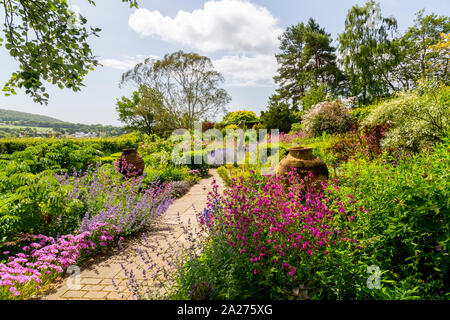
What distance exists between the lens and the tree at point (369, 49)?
19.3 meters

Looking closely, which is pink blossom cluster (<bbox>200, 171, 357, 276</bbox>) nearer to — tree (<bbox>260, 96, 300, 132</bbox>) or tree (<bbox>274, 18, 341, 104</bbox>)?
tree (<bbox>260, 96, 300, 132</bbox>)

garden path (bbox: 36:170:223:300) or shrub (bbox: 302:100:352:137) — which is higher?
shrub (bbox: 302:100:352:137)

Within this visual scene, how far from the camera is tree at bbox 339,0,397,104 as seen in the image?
19.3m

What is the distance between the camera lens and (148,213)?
4.05m

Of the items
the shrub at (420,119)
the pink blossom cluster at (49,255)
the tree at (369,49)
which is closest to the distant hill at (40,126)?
the pink blossom cluster at (49,255)

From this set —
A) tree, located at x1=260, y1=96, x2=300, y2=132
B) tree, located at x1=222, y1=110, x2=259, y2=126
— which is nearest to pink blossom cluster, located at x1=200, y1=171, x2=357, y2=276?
tree, located at x1=260, y1=96, x2=300, y2=132

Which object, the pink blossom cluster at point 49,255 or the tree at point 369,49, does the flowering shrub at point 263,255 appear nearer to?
the pink blossom cluster at point 49,255

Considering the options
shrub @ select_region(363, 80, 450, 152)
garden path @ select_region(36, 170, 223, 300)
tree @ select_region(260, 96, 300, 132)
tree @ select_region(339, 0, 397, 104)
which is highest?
tree @ select_region(339, 0, 397, 104)

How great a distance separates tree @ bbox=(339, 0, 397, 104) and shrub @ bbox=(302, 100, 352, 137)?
11.9 m

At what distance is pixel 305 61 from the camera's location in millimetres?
23938

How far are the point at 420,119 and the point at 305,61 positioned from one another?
21291mm
